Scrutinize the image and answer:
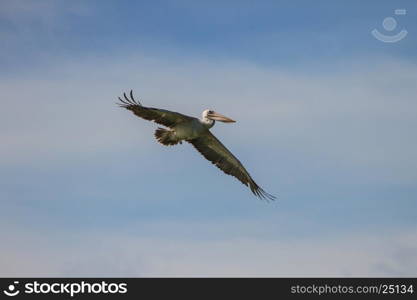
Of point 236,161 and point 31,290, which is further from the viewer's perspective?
point 236,161

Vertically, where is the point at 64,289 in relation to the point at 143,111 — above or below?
below

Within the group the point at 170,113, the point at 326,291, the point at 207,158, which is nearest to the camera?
the point at 326,291


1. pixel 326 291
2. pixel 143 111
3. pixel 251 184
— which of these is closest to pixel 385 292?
pixel 326 291

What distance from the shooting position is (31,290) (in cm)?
3325

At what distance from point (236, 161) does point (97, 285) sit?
729 centimetres

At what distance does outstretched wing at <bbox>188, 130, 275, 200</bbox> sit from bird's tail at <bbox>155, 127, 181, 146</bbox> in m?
1.68

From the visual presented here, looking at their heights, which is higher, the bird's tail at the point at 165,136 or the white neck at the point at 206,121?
the white neck at the point at 206,121

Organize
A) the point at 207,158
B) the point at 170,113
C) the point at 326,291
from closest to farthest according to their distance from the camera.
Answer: the point at 326,291 < the point at 170,113 < the point at 207,158

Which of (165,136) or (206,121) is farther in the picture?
(206,121)

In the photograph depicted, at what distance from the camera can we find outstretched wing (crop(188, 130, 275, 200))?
37.0 m

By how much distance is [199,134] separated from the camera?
119 feet

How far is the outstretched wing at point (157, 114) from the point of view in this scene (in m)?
34.3

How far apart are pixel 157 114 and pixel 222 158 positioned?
3830 mm

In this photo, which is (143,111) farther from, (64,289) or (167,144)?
(64,289)
